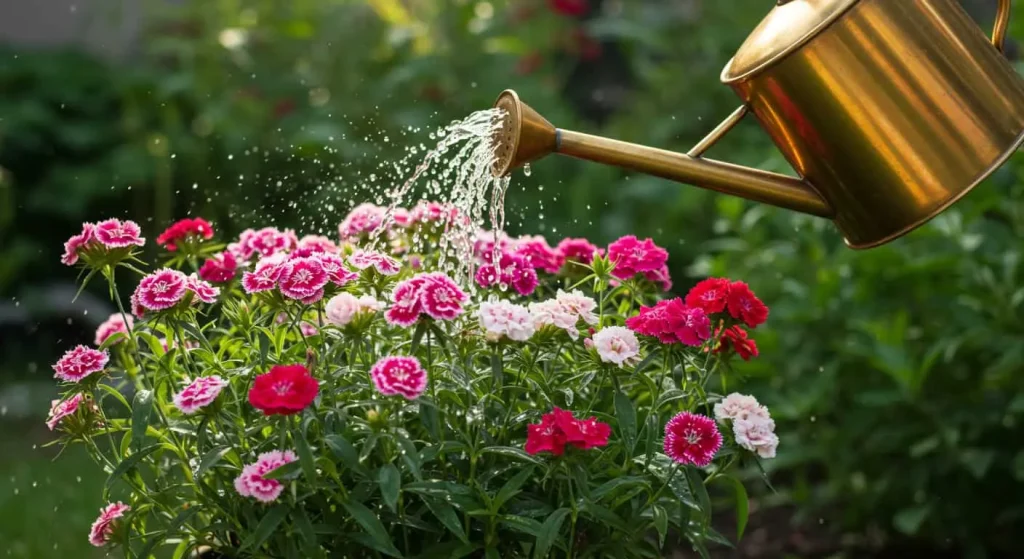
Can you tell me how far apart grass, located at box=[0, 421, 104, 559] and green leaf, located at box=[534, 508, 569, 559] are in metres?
1.56

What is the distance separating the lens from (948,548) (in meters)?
2.38

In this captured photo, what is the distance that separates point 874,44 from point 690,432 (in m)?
0.46

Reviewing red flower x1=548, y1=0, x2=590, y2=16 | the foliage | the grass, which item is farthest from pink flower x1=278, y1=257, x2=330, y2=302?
red flower x1=548, y1=0, x2=590, y2=16

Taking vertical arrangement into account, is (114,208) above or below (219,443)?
below

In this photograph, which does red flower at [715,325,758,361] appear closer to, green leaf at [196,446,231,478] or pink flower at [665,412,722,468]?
pink flower at [665,412,722,468]

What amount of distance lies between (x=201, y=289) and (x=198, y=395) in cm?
17

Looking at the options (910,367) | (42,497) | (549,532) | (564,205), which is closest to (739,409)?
(549,532)

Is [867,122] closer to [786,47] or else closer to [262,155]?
[786,47]

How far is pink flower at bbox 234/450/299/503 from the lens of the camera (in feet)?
3.66

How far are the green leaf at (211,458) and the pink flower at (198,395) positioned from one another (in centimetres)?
5

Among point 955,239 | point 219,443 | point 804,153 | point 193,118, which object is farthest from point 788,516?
point 193,118

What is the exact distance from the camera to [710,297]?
4.19ft

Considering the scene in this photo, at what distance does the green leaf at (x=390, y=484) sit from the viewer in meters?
1.08

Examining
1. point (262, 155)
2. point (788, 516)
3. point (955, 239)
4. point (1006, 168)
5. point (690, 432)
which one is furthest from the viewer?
point (262, 155)
